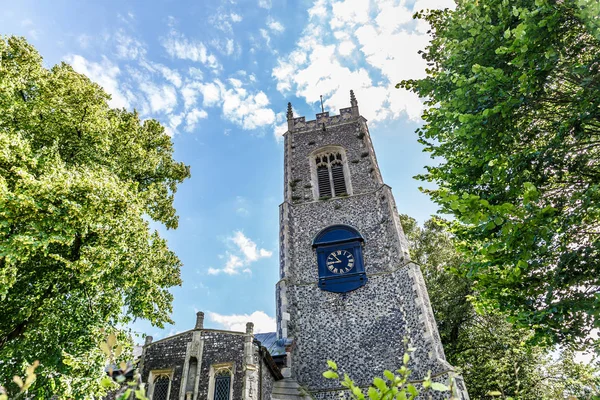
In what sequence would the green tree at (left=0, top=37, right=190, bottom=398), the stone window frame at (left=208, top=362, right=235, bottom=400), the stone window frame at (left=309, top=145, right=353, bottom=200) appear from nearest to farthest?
the green tree at (left=0, top=37, right=190, bottom=398) → the stone window frame at (left=208, top=362, right=235, bottom=400) → the stone window frame at (left=309, top=145, right=353, bottom=200)

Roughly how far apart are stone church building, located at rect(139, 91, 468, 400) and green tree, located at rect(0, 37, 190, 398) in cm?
192

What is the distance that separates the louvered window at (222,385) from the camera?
1024 cm

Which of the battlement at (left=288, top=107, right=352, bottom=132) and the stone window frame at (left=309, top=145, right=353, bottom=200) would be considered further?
the battlement at (left=288, top=107, right=352, bottom=132)

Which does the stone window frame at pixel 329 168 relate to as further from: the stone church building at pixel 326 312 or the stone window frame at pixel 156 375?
the stone window frame at pixel 156 375

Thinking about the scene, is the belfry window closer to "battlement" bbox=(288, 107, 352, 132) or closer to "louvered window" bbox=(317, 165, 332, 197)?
"louvered window" bbox=(317, 165, 332, 197)

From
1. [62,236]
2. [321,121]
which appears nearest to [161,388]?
[62,236]

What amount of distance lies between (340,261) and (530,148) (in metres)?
10.8

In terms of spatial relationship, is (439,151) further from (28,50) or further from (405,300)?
(28,50)

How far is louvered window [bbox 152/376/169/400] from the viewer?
10.5 meters

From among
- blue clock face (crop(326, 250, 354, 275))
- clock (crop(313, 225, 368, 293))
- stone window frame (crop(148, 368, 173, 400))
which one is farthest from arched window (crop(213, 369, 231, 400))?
blue clock face (crop(326, 250, 354, 275))

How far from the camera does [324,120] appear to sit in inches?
945

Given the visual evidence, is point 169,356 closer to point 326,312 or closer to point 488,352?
point 326,312

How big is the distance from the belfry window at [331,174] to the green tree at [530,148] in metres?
12.8

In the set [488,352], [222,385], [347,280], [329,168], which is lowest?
[222,385]
